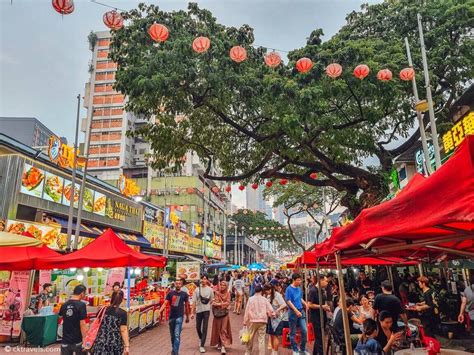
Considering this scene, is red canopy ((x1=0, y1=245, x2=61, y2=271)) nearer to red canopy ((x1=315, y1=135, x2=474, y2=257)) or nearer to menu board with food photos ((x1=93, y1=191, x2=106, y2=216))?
red canopy ((x1=315, y1=135, x2=474, y2=257))

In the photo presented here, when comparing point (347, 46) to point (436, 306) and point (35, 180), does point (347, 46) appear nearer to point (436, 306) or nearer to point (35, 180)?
point (436, 306)

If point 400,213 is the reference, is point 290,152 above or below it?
above

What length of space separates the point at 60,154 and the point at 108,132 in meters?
36.8

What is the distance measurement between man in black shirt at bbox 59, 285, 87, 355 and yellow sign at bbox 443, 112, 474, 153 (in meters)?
11.5

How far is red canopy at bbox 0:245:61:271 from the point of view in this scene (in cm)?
835

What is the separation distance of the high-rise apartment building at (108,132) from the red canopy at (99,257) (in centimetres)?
4281

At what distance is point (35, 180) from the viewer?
53.5 feet

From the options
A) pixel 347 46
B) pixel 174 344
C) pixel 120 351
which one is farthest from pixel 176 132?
pixel 120 351

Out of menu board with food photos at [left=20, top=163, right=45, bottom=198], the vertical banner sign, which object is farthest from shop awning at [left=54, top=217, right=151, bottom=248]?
the vertical banner sign

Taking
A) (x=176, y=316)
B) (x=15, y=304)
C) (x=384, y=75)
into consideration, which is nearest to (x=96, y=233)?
(x=15, y=304)

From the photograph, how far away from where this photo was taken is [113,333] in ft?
17.0

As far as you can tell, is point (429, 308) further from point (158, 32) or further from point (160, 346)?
point (158, 32)

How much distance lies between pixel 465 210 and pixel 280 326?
Result: 723 cm

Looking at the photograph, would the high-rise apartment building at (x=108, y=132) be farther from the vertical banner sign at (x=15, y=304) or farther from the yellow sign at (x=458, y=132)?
the yellow sign at (x=458, y=132)
